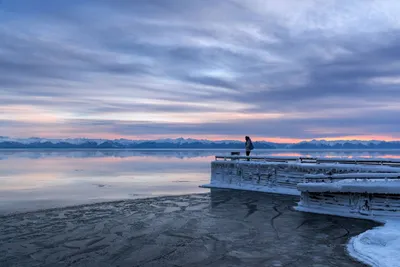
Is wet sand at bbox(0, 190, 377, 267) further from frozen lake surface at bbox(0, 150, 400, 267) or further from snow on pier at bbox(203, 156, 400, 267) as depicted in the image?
snow on pier at bbox(203, 156, 400, 267)

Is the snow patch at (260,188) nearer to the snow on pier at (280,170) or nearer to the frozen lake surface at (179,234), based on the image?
the snow on pier at (280,170)

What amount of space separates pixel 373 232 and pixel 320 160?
1246 centimetres

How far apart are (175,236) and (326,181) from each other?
29.4 feet

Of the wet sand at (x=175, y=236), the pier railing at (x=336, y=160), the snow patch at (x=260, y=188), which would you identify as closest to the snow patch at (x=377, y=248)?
the wet sand at (x=175, y=236)

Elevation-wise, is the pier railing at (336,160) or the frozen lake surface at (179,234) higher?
the pier railing at (336,160)

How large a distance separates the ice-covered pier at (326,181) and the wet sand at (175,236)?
37.2 inches

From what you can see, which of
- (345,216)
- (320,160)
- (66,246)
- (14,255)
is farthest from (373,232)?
(320,160)

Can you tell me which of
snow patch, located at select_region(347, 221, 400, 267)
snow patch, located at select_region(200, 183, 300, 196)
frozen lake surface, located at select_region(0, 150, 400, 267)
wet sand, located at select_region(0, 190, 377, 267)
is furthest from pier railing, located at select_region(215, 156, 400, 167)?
snow patch, located at select_region(347, 221, 400, 267)

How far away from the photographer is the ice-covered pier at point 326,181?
1569 centimetres

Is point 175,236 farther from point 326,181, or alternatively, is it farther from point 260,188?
point 260,188

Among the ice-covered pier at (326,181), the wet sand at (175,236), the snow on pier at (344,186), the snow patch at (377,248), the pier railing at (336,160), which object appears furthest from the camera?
the pier railing at (336,160)

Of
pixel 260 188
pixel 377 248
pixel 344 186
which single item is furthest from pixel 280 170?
pixel 377 248

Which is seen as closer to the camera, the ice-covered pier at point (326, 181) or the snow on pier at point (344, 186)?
the snow on pier at point (344, 186)

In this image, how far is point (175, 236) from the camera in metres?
12.6
